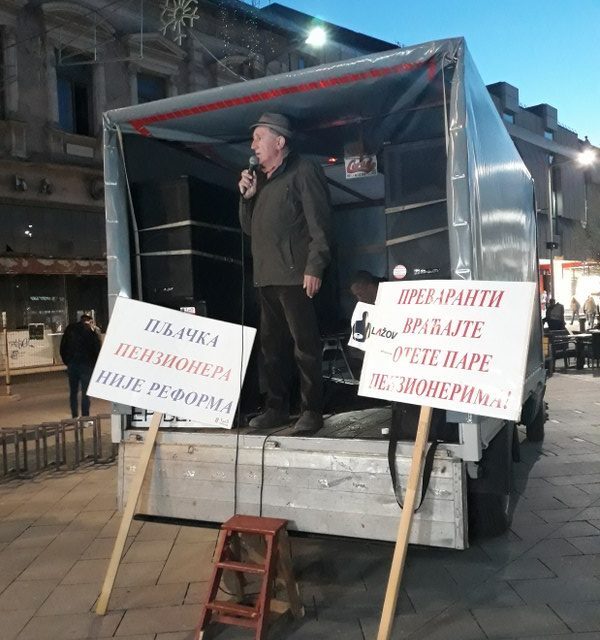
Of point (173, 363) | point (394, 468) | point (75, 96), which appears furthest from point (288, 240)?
point (75, 96)

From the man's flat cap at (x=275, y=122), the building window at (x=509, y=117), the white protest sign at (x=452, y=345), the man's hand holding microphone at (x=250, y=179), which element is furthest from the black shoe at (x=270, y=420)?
the building window at (x=509, y=117)

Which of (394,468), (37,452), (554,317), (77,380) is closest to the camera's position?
(394,468)

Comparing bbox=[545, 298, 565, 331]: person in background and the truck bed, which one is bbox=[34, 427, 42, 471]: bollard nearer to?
the truck bed

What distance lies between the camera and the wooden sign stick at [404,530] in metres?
2.93

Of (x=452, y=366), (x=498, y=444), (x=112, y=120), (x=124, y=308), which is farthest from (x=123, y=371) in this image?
(x=498, y=444)

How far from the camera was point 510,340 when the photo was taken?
295 cm

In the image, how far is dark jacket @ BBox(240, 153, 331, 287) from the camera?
4.02 meters

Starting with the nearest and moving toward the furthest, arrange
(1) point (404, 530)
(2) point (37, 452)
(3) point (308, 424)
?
(1) point (404, 530)
(3) point (308, 424)
(2) point (37, 452)

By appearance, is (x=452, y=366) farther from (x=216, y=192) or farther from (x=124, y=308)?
(x=216, y=192)

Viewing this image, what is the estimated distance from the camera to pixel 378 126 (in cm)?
464

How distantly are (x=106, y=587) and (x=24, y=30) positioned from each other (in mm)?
15009

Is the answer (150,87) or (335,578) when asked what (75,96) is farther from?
(335,578)

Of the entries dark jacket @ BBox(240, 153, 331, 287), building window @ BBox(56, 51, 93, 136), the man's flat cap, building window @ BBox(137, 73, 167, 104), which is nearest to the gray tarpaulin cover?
Result: the man's flat cap

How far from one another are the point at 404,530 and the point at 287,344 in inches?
65.7
